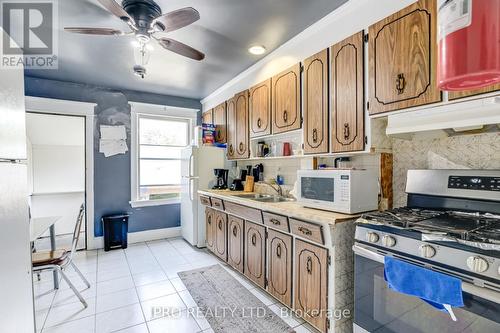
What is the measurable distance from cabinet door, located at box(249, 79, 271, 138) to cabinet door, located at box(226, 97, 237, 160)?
1.59 ft

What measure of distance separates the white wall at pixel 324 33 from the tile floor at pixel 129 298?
7.82ft

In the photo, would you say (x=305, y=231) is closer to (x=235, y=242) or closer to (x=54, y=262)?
(x=235, y=242)

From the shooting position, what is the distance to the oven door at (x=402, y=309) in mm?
1018

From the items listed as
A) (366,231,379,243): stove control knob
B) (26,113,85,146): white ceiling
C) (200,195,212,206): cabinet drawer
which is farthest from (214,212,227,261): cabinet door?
(26,113,85,146): white ceiling

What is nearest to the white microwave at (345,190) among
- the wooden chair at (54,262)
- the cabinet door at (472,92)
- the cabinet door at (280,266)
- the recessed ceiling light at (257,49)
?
the cabinet door at (280,266)

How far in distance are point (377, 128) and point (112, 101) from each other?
3.92 meters

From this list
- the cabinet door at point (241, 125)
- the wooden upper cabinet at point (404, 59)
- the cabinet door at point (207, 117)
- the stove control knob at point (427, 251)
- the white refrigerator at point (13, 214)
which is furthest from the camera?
the cabinet door at point (207, 117)

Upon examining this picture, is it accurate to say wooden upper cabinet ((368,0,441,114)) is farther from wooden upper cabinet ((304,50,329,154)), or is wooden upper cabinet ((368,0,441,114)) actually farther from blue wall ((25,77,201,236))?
blue wall ((25,77,201,236))

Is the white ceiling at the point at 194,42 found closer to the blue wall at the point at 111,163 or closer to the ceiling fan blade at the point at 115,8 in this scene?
the blue wall at the point at 111,163

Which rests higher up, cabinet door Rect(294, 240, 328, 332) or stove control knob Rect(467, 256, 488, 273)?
stove control knob Rect(467, 256, 488, 273)

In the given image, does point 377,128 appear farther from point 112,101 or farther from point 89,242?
point 89,242

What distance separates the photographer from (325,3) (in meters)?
1.95

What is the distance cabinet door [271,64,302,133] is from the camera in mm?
2490

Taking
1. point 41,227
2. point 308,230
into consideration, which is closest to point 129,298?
point 41,227
